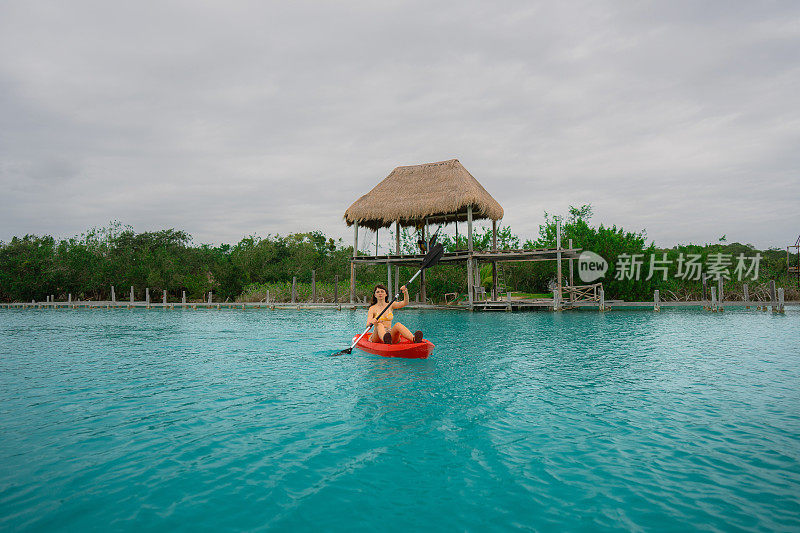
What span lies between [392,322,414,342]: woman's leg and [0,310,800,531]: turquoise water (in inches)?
18.1

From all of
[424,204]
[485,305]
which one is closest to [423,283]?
[485,305]

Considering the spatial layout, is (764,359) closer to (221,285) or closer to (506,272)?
(506,272)

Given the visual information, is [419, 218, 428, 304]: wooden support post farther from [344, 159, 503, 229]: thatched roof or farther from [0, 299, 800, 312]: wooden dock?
[0, 299, 800, 312]: wooden dock

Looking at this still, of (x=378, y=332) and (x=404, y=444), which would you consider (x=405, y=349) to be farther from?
(x=404, y=444)

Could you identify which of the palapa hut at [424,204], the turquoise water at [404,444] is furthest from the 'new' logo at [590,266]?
the turquoise water at [404,444]

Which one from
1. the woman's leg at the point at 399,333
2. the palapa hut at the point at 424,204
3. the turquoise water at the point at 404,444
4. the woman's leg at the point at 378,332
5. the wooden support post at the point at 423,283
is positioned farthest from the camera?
the wooden support post at the point at 423,283

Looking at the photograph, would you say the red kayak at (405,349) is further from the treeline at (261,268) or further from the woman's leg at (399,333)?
the treeline at (261,268)

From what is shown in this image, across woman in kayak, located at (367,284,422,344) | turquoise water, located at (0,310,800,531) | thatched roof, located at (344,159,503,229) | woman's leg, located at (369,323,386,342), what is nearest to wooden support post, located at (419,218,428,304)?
thatched roof, located at (344,159,503,229)

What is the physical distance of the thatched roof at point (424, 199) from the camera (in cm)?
2222

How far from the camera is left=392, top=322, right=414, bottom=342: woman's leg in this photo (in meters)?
8.46

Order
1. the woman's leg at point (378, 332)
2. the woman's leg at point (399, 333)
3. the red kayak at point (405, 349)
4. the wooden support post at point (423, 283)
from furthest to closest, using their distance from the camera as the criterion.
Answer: the wooden support post at point (423, 283) → the woman's leg at point (378, 332) → the woman's leg at point (399, 333) → the red kayak at point (405, 349)

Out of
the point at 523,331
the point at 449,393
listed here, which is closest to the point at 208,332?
the point at 523,331

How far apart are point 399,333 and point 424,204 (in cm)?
1482

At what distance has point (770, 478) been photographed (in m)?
3.50
